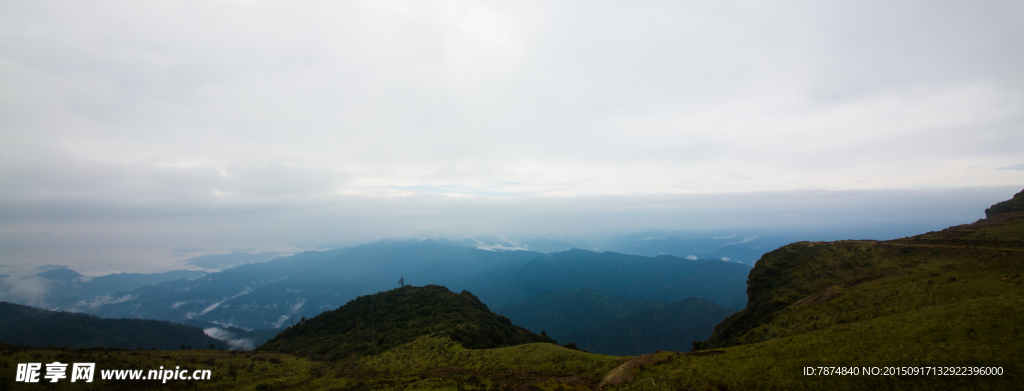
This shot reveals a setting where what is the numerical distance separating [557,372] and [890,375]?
1877cm

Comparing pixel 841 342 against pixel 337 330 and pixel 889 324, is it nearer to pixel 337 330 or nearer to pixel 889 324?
pixel 889 324

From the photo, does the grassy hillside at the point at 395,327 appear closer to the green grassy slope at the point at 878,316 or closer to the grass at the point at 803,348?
the grass at the point at 803,348

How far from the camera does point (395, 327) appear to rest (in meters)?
57.0

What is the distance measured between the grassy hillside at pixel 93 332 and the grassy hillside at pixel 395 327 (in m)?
111

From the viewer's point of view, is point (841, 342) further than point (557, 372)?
No

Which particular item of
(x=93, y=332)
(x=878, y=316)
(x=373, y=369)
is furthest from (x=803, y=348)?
(x=93, y=332)

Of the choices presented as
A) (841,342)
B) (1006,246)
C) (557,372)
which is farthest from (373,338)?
(1006,246)

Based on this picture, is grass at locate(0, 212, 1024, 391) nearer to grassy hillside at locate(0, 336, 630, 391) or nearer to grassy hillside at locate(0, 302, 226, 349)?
grassy hillside at locate(0, 336, 630, 391)

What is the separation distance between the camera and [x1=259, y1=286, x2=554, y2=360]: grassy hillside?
1837 inches

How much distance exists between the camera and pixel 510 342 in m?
52.0

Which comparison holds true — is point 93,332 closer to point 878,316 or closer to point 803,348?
point 803,348

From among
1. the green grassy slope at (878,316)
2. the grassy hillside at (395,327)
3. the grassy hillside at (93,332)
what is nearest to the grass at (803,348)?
the green grassy slope at (878,316)

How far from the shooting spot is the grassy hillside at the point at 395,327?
153 feet

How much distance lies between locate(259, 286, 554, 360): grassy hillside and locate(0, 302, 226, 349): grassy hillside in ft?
365
